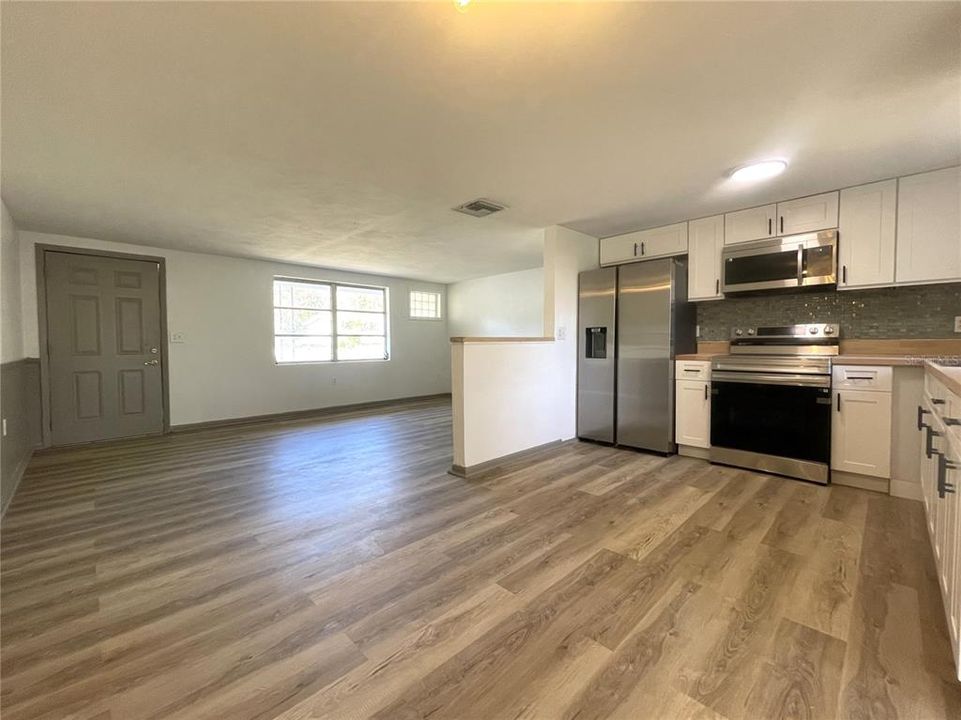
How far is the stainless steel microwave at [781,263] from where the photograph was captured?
3.09 m

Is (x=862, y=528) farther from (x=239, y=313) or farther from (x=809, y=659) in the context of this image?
(x=239, y=313)

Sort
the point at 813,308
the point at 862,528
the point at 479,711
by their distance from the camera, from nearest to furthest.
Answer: the point at 479,711 → the point at 862,528 → the point at 813,308

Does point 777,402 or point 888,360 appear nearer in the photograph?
point 888,360

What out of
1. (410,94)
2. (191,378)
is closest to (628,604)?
(410,94)

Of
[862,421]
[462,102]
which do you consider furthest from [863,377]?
[462,102]

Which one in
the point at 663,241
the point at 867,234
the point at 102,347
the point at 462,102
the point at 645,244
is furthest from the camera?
the point at 102,347

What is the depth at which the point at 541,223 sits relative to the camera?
3.96 metres

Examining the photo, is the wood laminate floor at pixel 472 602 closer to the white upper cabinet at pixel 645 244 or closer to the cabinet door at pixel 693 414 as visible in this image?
the cabinet door at pixel 693 414

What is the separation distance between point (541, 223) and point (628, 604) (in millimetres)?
3326

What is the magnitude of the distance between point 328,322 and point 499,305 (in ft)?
9.63

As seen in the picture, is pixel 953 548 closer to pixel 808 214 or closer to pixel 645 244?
pixel 808 214

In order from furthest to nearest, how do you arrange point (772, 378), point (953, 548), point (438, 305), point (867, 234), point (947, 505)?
1. point (438, 305)
2. point (772, 378)
3. point (867, 234)
4. point (947, 505)
5. point (953, 548)

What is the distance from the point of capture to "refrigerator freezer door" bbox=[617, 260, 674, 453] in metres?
3.69

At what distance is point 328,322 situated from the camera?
6500 mm
